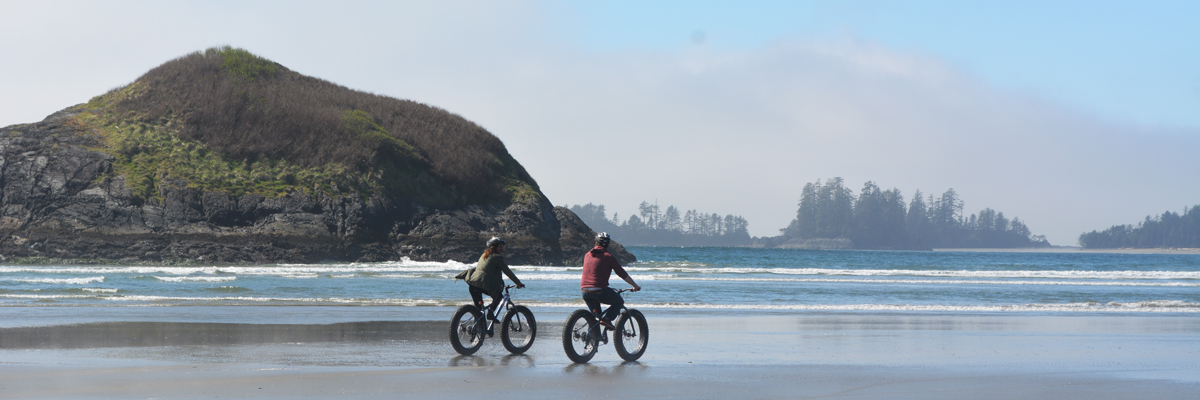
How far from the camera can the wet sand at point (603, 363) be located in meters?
7.89

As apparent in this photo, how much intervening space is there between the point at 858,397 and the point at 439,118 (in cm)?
6139

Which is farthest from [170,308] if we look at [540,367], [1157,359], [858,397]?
[1157,359]

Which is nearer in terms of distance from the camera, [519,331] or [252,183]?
[519,331]

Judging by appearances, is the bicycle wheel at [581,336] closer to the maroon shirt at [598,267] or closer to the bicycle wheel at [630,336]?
the bicycle wheel at [630,336]

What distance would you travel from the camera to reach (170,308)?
1797 centimetres

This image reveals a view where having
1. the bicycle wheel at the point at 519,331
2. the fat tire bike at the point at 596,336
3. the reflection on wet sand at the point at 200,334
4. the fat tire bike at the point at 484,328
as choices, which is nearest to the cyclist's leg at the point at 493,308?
the fat tire bike at the point at 484,328

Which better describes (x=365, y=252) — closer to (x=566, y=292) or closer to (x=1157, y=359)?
(x=566, y=292)

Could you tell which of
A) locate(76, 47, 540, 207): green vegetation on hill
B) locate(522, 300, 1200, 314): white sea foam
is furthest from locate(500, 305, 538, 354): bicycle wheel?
locate(76, 47, 540, 207): green vegetation on hill

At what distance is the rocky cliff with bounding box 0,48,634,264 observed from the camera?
4531 cm

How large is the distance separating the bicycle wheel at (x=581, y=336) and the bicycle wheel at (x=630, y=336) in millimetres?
277

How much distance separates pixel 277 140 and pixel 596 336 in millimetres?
50638

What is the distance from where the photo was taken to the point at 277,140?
55.3 m

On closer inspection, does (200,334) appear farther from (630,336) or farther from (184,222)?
(184,222)

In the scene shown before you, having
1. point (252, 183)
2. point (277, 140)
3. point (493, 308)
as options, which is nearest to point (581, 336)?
point (493, 308)
